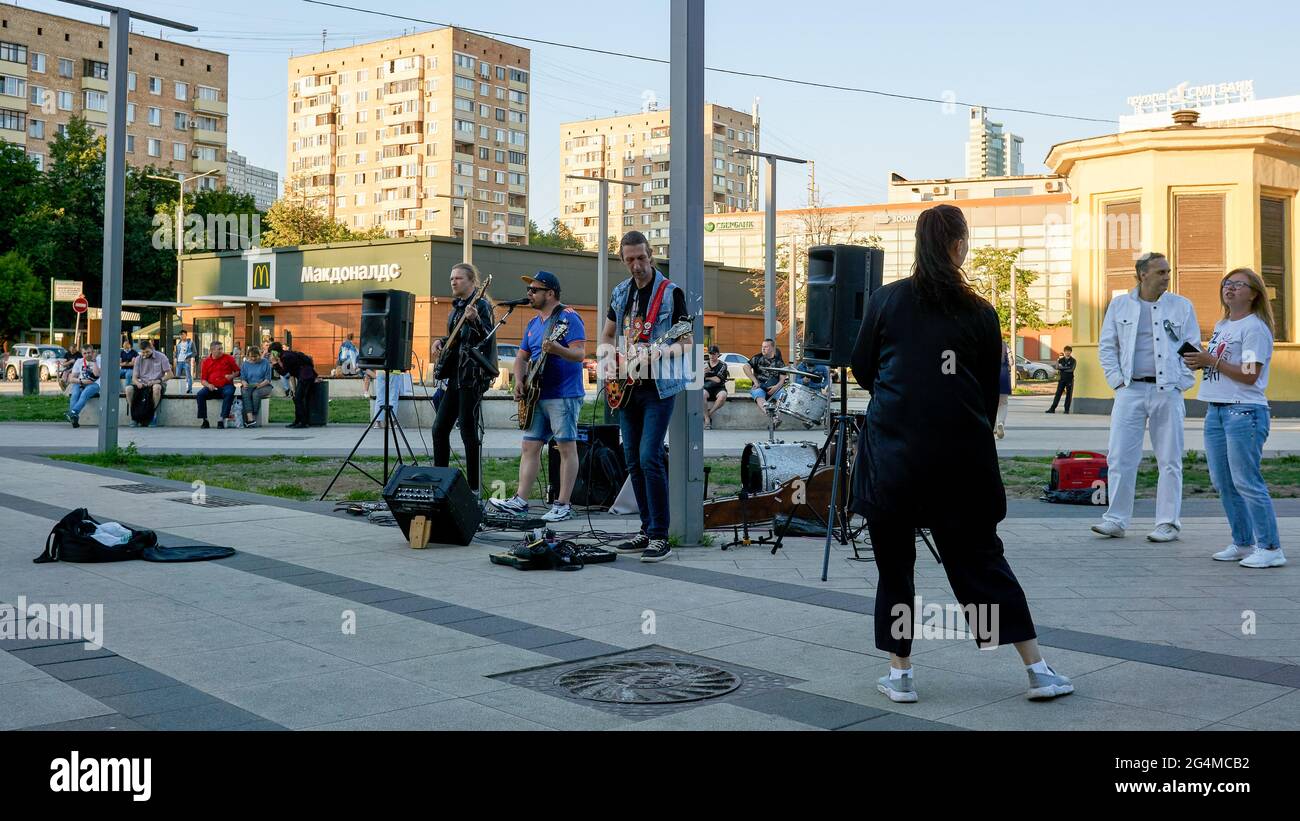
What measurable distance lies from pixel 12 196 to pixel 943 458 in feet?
231

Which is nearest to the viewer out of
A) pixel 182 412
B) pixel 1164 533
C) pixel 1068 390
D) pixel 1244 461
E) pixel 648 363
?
pixel 1244 461

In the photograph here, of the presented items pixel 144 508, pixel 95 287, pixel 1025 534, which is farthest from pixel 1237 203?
pixel 95 287

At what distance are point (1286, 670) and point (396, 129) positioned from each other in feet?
377

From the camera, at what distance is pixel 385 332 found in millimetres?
10492

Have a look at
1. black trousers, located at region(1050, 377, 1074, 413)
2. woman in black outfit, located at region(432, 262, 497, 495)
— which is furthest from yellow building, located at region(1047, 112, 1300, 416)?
woman in black outfit, located at region(432, 262, 497, 495)

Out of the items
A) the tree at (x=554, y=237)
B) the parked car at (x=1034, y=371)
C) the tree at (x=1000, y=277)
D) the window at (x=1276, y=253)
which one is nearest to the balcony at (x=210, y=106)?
the tree at (x=554, y=237)

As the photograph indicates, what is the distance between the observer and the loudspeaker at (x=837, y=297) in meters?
7.55

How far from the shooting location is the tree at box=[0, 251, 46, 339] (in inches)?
2328

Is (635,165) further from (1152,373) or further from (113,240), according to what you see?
(1152,373)

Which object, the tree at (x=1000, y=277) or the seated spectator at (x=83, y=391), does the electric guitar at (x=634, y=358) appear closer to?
the seated spectator at (x=83, y=391)

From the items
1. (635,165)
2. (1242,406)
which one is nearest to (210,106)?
(635,165)

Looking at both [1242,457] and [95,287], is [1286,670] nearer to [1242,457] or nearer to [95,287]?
[1242,457]
